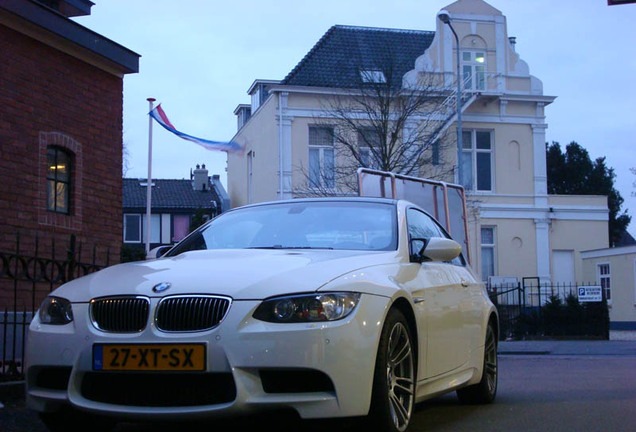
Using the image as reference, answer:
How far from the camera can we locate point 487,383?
754 cm

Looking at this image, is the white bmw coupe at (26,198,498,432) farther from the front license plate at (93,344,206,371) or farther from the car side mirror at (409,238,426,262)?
the car side mirror at (409,238,426,262)

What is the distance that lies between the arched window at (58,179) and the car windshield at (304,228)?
24.3ft

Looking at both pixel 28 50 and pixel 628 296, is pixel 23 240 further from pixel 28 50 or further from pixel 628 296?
pixel 628 296

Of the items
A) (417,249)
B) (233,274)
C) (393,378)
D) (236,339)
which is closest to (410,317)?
(393,378)

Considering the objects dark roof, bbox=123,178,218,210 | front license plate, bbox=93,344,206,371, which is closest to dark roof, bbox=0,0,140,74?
front license plate, bbox=93,344,206,371

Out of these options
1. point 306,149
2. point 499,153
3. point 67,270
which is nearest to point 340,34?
point 306,149

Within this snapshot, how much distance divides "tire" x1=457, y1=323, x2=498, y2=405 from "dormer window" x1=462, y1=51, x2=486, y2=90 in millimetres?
29343

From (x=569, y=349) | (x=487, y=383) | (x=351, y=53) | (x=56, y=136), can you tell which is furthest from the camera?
(x=351, y=53)

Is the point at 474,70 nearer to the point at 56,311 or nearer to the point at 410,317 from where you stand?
the point at 410,317

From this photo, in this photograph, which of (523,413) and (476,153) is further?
(476,153)

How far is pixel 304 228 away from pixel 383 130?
2255cm

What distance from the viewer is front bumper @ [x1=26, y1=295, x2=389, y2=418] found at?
4539 mm

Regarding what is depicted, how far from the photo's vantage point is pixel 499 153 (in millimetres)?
36375

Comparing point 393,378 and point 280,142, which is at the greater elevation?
point 280,142
